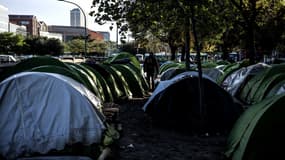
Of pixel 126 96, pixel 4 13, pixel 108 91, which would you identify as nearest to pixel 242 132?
pixel 108 91

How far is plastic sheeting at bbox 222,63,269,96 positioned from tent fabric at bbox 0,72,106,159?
31.7ft

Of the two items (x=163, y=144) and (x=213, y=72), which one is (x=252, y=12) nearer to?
(x=213, y=72)

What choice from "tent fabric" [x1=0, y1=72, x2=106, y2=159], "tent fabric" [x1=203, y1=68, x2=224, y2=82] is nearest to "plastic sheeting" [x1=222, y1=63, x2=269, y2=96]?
"tent fabric" [x1=203, y1=68, x2=224, y2=82]

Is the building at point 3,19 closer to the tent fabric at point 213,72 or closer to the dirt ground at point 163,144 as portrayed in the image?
the tent fabric at point 213,72

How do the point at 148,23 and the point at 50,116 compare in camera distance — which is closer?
the point at 50,116

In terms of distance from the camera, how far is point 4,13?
114 metres

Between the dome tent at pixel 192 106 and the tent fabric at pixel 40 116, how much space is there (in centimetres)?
360

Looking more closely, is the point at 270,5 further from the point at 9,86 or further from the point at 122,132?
the point at 9,86

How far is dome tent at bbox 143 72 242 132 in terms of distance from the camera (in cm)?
1141

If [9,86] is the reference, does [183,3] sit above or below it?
above

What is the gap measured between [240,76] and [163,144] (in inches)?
335

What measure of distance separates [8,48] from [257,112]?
280 ft

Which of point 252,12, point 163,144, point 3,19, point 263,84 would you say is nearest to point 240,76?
point 263,84

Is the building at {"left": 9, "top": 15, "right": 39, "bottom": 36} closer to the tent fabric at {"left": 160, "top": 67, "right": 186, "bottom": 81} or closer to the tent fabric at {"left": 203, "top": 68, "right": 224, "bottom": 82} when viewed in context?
the tent fabric at {"left": 203, "top": 68, "right": 224, "bottom": 82}
